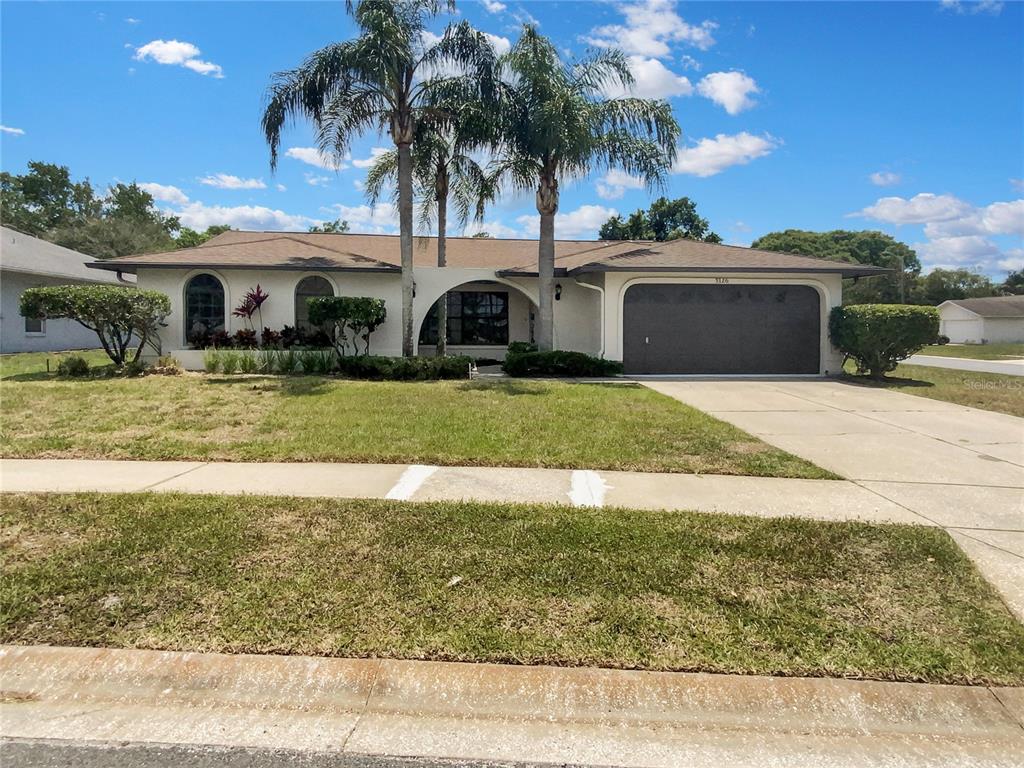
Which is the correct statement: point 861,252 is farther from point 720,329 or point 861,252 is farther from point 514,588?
point 514,588

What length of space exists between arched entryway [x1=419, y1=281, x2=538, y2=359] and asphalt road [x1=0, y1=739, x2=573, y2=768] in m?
18.6

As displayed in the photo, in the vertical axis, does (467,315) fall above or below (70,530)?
above

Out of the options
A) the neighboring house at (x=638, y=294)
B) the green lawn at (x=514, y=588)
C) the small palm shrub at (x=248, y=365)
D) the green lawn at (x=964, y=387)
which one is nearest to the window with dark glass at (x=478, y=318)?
the neighboring house at (x=638, y=294)

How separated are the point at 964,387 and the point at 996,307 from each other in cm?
4223

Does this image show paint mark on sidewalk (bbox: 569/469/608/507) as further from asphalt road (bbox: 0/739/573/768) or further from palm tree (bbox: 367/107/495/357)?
palm tree (bbox: 367/107/495/357)

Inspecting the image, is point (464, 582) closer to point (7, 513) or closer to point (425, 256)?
point (7, 513)

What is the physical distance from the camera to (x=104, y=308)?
13539 mm

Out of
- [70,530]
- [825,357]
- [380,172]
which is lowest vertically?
[70,530]

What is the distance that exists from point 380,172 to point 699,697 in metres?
17.1

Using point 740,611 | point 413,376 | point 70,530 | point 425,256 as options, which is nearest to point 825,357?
point 413,376

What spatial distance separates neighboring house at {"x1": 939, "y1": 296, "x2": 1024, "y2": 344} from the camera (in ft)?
152

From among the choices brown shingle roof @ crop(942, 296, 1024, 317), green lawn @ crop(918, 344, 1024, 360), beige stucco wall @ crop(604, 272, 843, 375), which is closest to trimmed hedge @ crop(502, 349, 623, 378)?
beige stucco wall @ crop(604, 272, 843, 375)

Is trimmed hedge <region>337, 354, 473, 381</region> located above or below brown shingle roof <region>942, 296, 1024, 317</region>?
below

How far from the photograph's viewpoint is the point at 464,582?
3.84m
